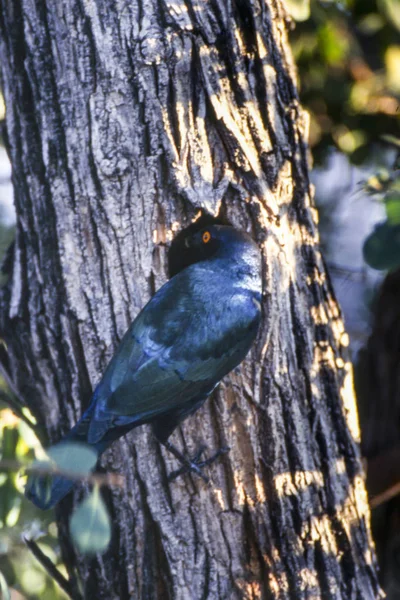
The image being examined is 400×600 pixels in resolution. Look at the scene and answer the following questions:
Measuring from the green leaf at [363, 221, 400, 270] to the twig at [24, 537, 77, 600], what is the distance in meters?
0.81

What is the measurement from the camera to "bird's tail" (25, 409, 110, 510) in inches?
41.9

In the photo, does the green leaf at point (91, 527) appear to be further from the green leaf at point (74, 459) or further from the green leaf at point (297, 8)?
the green leaf at point (297, 8)

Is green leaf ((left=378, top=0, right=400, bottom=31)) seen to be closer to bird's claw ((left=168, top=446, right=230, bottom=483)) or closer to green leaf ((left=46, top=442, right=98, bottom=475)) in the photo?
bird's claw ((left=168, top=446, right=230, bottom=483))

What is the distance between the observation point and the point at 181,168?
1076 mm

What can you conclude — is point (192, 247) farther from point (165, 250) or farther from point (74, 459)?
point (74, 459)

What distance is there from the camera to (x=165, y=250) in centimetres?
108

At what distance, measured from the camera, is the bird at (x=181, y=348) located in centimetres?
104

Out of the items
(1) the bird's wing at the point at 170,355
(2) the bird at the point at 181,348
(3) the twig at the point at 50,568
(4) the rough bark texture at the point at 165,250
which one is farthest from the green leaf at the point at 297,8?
(3) the twig at the point at 50,568

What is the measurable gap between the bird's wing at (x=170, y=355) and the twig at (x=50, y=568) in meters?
0.33

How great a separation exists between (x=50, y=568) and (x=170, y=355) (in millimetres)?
511

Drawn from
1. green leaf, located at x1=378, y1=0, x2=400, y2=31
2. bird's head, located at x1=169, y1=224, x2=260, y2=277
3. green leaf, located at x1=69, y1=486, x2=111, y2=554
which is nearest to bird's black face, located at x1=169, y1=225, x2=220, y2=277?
bird's head, located at x1=169, y1=224, x2=260, y2=277

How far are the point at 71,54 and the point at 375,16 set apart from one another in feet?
3.30

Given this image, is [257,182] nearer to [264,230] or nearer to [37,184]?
[264,230]

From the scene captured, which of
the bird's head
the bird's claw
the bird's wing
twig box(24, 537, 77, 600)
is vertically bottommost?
twig box(24, 537, 77, 600)
